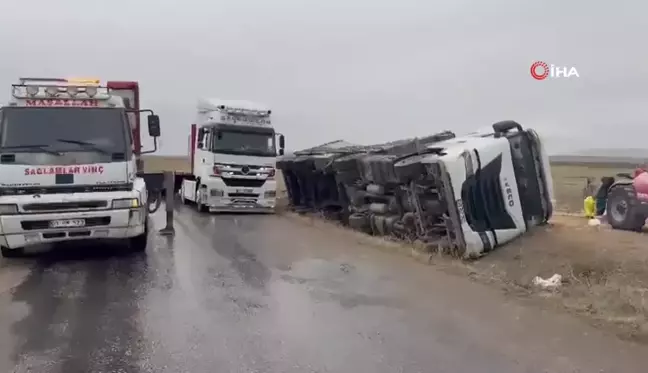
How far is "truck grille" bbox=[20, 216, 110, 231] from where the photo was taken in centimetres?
949

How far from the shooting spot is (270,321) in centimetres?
672

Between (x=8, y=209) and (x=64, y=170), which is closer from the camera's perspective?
(x=8, y=209)

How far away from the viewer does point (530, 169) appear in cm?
1182

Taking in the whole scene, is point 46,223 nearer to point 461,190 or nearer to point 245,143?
point 461,190

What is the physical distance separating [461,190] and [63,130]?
6440 millimetres

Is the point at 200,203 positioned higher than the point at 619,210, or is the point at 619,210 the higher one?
the point at 619,210

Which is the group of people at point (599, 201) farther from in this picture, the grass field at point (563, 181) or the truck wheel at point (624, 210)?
the grass field at point (563, 181)

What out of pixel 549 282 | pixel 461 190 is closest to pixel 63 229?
pixel 461 190

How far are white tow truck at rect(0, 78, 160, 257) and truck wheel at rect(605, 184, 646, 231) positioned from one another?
32.0 feet

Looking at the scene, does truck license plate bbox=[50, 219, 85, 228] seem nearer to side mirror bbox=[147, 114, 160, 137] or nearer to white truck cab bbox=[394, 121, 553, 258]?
side mirror bbox=[147, 114, 160, 137]

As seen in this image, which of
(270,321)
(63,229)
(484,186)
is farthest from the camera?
(484,186)

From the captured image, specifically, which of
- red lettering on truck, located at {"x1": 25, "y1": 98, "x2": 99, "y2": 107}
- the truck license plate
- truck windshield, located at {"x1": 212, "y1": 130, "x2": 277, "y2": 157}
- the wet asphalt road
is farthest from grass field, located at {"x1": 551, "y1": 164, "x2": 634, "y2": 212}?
the truck license plate

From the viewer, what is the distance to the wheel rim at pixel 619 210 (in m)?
13.6

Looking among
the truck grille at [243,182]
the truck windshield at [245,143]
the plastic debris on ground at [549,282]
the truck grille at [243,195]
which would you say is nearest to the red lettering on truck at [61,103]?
the plastic debris on ground at [549,282]
